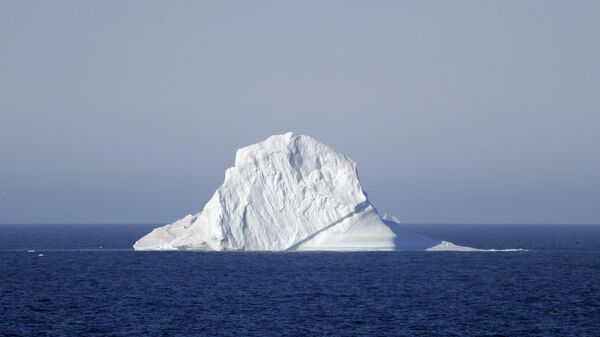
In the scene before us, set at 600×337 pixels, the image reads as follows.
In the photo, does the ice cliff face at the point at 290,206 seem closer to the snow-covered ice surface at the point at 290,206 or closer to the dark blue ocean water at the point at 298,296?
the snow-covered ice surface at the point at 290,206

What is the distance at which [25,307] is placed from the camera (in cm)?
4053

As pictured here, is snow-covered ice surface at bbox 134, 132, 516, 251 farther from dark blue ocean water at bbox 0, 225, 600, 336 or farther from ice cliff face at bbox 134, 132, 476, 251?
dark blue ocean water at bbox 0, 225, 600, 336

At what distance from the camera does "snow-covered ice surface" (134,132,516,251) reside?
219 feet

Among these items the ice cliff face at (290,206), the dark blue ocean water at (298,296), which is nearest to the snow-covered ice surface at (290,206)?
the ice cliff face at (290,206)

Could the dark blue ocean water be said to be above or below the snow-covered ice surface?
below

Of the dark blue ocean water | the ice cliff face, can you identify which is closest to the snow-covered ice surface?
the ice cliff face

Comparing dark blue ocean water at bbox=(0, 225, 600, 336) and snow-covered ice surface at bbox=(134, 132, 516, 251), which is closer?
dark blue ocean water at bbox=(0, 225, 600, 336)

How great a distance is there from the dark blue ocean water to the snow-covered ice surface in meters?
1.63

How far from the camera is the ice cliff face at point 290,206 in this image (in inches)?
2630

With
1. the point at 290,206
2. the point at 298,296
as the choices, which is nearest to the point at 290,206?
the point at 290,206

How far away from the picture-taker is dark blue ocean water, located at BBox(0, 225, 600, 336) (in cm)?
3516

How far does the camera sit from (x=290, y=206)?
222 feet

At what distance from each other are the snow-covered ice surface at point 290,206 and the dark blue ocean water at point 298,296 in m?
1.63

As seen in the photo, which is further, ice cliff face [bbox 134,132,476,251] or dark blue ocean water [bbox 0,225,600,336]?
ice cliff face [bbox 134,132,476,251]
